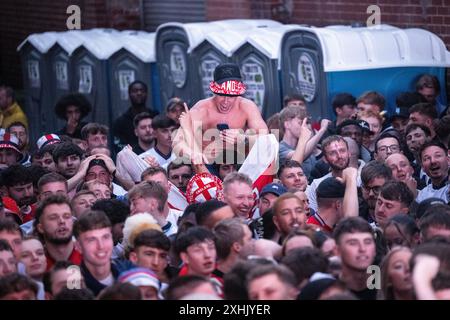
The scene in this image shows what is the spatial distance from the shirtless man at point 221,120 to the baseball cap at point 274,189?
1.02 meters

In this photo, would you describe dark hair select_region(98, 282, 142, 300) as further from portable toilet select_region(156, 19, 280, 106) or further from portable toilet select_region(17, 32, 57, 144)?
portable toilet select_region(17, 32, 57, 144)

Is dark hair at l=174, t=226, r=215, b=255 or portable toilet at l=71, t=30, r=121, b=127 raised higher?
portable toilet at l=71, t=30, r=121, b=127

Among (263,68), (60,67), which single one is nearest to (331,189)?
(263,68)

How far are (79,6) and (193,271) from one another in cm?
1159

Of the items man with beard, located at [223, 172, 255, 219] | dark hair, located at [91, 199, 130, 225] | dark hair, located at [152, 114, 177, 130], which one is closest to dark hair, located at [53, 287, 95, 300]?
dark hair, located at [91, 199, 130, 225]

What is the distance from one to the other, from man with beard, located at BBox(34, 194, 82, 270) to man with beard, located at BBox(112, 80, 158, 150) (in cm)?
551

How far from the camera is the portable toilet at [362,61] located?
12.1 metres

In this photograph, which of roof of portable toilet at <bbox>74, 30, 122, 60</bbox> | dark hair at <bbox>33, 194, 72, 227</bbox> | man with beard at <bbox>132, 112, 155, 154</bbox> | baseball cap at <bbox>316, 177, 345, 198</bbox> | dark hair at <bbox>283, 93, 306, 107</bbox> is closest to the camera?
dark hair at <bbox>33, 194, 72, 227</bbox>

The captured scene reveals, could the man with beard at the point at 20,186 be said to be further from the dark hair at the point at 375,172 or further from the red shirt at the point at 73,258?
the dark hair at the point at 375,172

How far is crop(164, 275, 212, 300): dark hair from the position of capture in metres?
6.28

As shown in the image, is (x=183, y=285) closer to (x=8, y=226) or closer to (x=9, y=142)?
(x=8, y=226)

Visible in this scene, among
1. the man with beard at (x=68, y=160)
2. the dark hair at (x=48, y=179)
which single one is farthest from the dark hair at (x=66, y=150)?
the dark hair at (x=48, y=179)

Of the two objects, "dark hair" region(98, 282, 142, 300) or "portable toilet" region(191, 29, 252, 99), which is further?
"portable toilet" region(191, 29, 252, 99)
